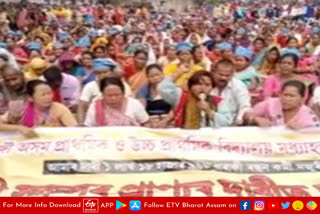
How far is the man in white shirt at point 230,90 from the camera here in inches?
294

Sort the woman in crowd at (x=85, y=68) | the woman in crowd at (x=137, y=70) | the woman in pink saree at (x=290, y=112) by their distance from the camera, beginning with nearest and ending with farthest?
the woman in pink saree at (x=290, y=112) < the woman in crowd at (x=137, y=70) < the woman in crowd at (x=85, y=68)

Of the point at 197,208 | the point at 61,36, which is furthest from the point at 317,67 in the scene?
the point at 61,36

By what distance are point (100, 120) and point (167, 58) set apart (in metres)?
5.24

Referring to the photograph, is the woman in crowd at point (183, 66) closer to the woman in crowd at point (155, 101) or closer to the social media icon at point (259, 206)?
the woman in crowd at point (155, 101)

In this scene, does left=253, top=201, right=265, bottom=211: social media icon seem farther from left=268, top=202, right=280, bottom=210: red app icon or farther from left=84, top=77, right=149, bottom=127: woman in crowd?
left=84, top=77, right=149, bottom=127: woman in crowd

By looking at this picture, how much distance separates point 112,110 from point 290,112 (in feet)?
4.83

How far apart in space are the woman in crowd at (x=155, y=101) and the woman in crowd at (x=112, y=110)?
0.27 metres

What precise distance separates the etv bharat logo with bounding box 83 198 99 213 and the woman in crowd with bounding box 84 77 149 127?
1.40 metres

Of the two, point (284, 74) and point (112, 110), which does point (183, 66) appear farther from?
point (112, 110)

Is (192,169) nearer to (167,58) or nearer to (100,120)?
(100,120)

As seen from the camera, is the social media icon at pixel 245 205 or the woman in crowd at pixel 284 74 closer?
the social media icon at pixel 245 205

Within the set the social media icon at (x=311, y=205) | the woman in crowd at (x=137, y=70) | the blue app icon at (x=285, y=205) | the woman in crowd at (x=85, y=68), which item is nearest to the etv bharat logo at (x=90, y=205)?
the blue app icon at (x=285, y=205)

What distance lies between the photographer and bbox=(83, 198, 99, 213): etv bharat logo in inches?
213

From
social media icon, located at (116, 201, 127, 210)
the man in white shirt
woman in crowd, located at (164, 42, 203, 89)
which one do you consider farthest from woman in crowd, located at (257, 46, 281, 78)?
social media icon, located at (116, 201, 127, 210)
